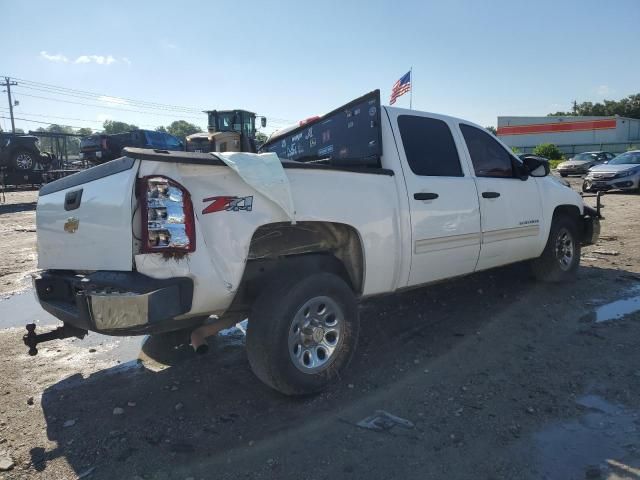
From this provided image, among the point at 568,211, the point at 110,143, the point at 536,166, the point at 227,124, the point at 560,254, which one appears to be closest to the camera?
the point at 536,166

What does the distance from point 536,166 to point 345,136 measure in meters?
2.32

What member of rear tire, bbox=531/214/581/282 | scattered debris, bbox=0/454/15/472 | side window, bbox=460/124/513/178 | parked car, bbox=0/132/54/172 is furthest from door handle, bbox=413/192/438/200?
parked car, bbox=0/132/54/172

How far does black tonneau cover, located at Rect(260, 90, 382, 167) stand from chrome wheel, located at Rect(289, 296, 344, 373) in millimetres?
1290

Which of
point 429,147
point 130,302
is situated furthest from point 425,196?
point 130,302

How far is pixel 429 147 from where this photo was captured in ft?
14.2

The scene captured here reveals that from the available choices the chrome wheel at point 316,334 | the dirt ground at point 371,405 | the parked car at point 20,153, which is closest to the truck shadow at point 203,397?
the dirt ground at point 371,405

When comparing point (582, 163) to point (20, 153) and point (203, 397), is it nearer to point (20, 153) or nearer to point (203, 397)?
point (20, 153)

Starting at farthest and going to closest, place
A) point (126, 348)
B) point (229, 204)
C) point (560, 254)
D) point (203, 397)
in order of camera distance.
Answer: point (560, 254) → point (126, 348) → point (203, 397) → point (229, 204)

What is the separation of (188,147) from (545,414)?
15.5 meters

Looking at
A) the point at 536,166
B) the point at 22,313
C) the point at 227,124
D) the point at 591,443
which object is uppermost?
the point at 227,124

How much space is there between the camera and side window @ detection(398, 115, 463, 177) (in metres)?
4.13

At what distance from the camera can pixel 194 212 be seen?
275 cm

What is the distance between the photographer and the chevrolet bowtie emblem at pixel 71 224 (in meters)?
3.12

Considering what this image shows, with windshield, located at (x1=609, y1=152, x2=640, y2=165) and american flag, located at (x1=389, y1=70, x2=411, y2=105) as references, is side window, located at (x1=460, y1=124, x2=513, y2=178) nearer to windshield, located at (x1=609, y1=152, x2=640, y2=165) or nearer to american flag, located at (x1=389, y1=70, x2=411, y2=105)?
american flag, located at (x1=389, y1=70, x2=411, y2=105)
